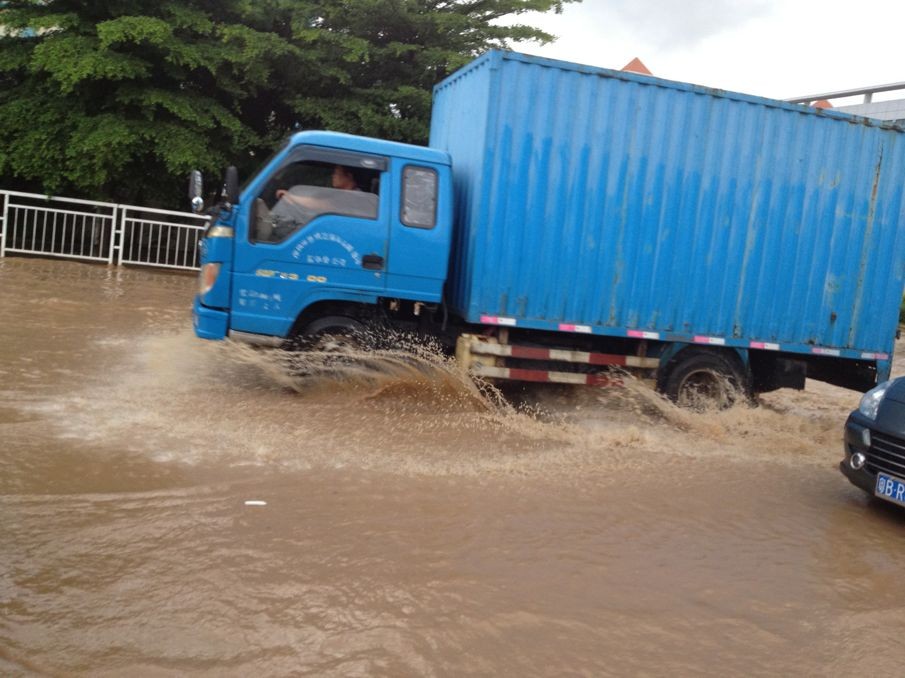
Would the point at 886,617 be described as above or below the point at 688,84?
below

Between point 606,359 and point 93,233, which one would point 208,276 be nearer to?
point 606,359

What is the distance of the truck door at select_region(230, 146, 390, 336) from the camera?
659 cm

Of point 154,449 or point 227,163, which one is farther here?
point 227,163

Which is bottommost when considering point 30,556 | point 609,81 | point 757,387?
point 30,556

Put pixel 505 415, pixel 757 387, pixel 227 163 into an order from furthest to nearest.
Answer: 1. pixel 227 163
2. pixel 757 387
3. pixel 505 415

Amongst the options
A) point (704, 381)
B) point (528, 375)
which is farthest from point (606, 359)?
point (704, 381)

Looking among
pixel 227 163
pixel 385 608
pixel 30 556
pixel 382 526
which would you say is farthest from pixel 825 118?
pixel 227 163

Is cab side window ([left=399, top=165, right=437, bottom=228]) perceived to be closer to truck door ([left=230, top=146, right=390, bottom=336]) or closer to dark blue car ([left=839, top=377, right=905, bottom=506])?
truck door ([left=230, top=146, right=390, bottom=336])

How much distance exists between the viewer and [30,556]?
356 centimetres

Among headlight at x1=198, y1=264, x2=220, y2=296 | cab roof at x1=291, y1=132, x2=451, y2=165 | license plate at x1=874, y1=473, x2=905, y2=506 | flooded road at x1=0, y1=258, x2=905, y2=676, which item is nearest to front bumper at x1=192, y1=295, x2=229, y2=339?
headlight at x1=198, y1=264, x2=220, y2=296

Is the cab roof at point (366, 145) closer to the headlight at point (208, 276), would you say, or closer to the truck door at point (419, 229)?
the truck door at point (419, 229)

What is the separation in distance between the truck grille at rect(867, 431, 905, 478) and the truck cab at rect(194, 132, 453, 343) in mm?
3577

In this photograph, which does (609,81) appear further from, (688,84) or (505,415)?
(505,415)

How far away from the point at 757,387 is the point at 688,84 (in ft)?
9.94
